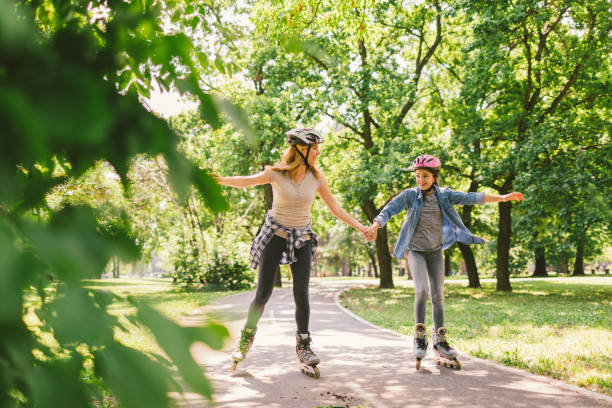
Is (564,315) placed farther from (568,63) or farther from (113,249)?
(113,249)

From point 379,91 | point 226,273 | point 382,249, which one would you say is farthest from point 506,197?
point 226,273

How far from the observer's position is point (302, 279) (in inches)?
189

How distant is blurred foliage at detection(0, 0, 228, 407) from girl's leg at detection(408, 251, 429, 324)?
4.89 metres

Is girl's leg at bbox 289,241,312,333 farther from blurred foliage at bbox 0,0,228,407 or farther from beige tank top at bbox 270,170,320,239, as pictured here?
blurred foliage at bbox 0,0,228,407

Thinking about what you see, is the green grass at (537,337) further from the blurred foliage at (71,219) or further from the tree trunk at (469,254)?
the tree trunk at (469,254)

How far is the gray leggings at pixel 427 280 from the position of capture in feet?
17.3

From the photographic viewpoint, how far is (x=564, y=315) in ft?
34.0

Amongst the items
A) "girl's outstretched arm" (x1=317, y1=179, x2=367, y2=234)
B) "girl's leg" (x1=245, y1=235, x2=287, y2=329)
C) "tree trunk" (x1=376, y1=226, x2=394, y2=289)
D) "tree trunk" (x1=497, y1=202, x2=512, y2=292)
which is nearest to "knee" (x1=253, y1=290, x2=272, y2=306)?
"girl's leg" (x1=245, y1=235, x2=287, y2=329)

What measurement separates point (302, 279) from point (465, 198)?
7.63 feet

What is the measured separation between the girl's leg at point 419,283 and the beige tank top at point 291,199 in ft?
4.70

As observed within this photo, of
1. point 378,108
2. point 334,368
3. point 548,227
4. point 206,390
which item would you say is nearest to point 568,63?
point 548,227

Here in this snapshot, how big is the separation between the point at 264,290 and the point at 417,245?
2013mm

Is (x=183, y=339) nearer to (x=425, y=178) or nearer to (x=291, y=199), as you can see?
(x=291, y=199)

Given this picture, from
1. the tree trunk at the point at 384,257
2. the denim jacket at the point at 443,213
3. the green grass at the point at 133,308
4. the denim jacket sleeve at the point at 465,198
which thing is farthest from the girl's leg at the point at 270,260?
the tree trunk at the point at 384,257
